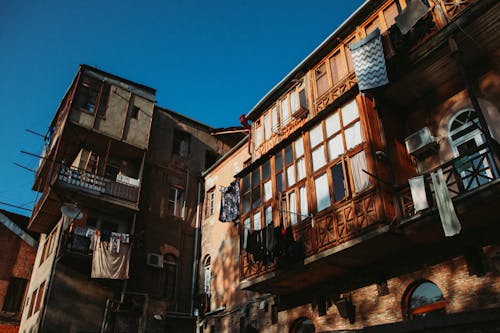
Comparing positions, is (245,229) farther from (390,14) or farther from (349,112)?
(390,14)

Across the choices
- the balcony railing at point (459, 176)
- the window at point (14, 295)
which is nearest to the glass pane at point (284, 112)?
the balcony railing at point (459, 176)

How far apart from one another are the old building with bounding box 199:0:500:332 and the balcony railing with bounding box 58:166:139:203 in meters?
7.96

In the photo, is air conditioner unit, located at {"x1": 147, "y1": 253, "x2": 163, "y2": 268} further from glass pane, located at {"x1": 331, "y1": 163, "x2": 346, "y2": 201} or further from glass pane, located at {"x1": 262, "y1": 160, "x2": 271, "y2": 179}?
glass pane, located at {"x1": 331, "y1": 163, "x2": 346, "y2": 201}

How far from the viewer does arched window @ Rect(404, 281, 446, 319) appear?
10.4 metres

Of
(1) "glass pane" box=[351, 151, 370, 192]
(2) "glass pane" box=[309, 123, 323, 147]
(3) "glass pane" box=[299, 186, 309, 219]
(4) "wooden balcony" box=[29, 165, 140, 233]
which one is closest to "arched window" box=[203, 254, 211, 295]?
(4) "wooden balcony" box=[29, 165, 140, 233]

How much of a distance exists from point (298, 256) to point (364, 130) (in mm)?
4382

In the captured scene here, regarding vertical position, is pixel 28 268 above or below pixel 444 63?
below

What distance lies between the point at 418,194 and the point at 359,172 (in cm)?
208

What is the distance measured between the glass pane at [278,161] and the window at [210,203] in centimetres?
889

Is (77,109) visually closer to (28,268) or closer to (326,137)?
(28,268)

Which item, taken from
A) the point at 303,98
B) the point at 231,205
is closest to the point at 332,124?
the point at 303,98

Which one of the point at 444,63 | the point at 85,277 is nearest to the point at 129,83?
the point at 85,277

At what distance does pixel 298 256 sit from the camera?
12.8 metres

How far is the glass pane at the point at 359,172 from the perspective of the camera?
38.3 feet
